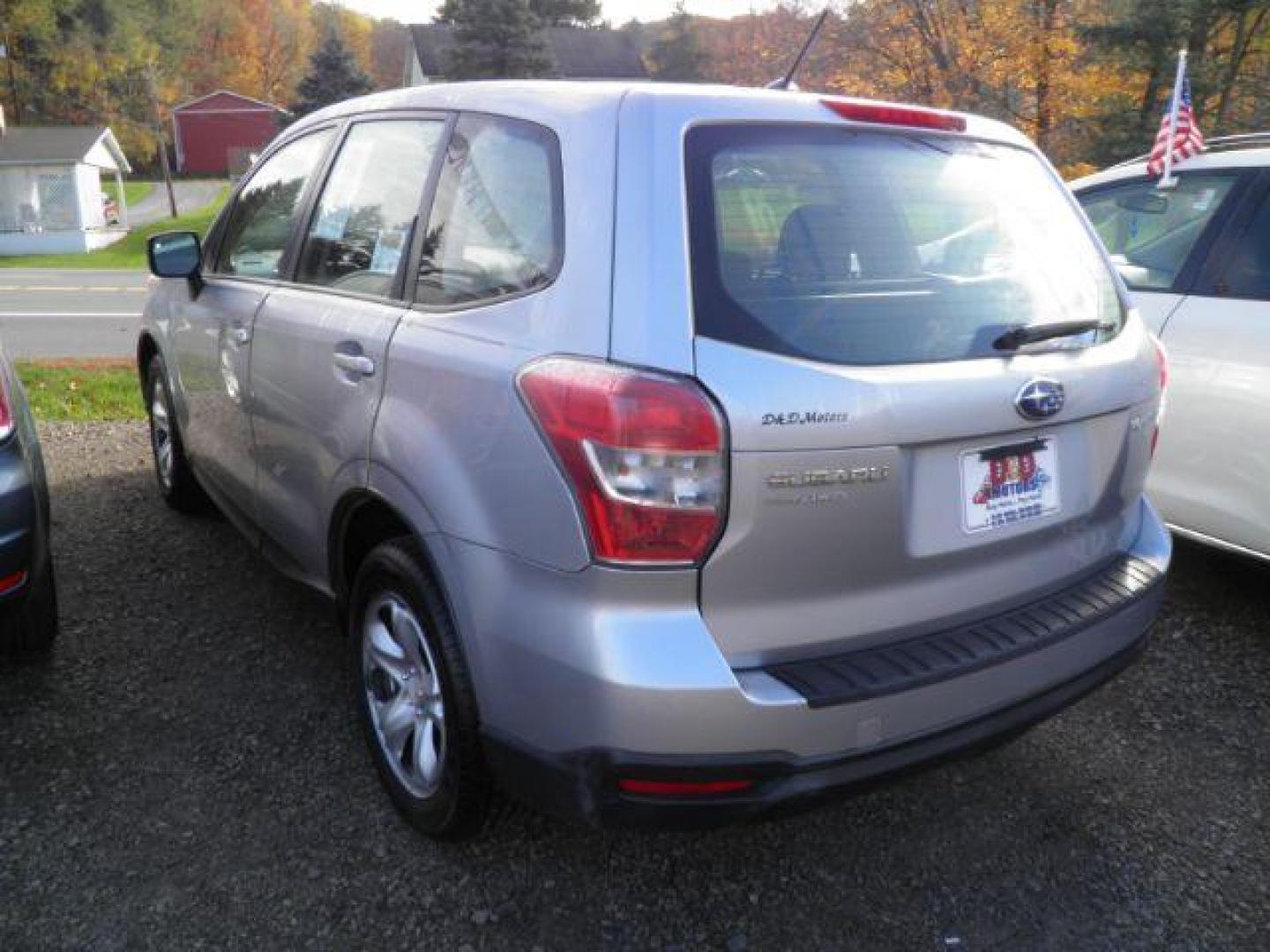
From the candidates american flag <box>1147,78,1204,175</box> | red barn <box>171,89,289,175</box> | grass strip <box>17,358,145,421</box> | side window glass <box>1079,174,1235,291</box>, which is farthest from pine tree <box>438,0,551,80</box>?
side window glass <box>1079,174,1235,291</box>

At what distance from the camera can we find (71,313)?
625 inches

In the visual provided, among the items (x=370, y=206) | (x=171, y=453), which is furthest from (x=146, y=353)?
(x=370, y=206)

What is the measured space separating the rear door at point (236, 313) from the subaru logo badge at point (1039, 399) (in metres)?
2.24

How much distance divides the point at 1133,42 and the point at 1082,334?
15.9 m

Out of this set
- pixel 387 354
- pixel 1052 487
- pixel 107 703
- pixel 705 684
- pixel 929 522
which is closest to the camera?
pixel 705 684

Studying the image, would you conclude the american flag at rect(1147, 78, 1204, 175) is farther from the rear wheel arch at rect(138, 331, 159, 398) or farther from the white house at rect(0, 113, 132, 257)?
the white house at rect(0, 113, 132, 257)

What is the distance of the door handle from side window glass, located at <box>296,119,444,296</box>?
0.18 m

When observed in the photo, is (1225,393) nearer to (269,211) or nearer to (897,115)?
(897,115)

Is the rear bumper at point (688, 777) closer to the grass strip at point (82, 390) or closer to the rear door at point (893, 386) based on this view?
the rear door at point (893, 386)

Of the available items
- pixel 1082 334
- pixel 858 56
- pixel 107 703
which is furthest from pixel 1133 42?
pixel 107 703

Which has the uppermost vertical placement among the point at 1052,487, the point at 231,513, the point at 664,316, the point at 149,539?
the point at 664,316

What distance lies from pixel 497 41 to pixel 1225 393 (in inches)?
1617

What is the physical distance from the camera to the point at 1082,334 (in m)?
2.43

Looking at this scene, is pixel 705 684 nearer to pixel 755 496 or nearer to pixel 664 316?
pixel 755 496
